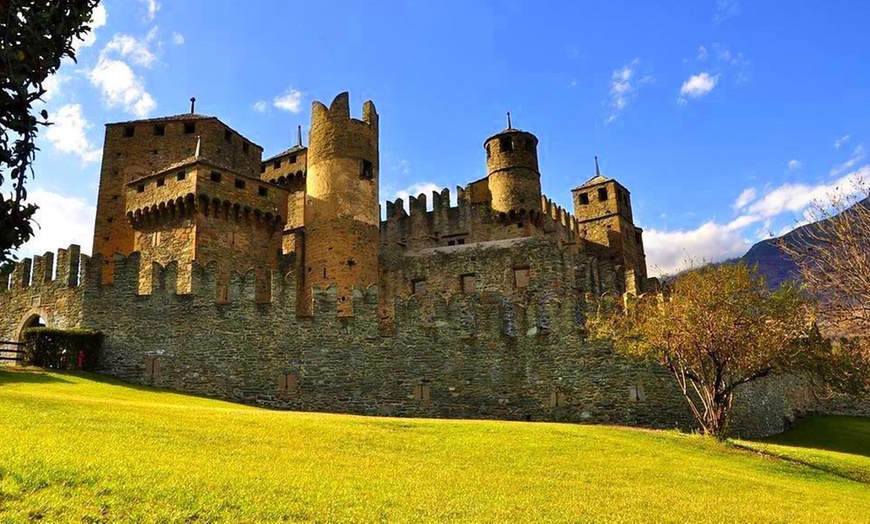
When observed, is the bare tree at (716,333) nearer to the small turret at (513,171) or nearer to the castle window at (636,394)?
the castle window at (636,394)

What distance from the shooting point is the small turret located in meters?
39.0

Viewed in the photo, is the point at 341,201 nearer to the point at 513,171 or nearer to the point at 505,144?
the point at 513,171

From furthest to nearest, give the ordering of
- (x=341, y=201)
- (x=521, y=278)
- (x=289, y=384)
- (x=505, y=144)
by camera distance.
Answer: (x=505, y=144), (x=341, y=201), (x=521, y=278), (x=289, y=384)

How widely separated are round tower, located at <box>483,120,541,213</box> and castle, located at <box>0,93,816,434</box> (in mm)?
111

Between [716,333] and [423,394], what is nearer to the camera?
[716,333]

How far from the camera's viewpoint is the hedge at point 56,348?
22906 millimetres

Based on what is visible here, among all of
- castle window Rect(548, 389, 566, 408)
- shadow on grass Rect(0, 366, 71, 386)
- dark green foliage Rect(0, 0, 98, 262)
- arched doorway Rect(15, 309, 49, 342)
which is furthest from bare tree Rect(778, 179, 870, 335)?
arched doorway Rect(15, 309, 49, 342)

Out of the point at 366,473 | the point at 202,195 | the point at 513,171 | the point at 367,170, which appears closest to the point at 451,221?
the point at 513,171

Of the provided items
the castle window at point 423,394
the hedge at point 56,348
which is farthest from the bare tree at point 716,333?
the hedge at point 56,348

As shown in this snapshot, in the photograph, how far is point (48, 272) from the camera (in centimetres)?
2731

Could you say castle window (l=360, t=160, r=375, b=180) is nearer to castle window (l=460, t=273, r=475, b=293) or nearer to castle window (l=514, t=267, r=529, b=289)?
castle window (l=460, t=273, r=475, b=293)

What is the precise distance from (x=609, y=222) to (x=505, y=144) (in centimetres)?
1127

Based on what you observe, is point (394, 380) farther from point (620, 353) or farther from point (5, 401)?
point (5, 401)

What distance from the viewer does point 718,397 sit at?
698 inches
